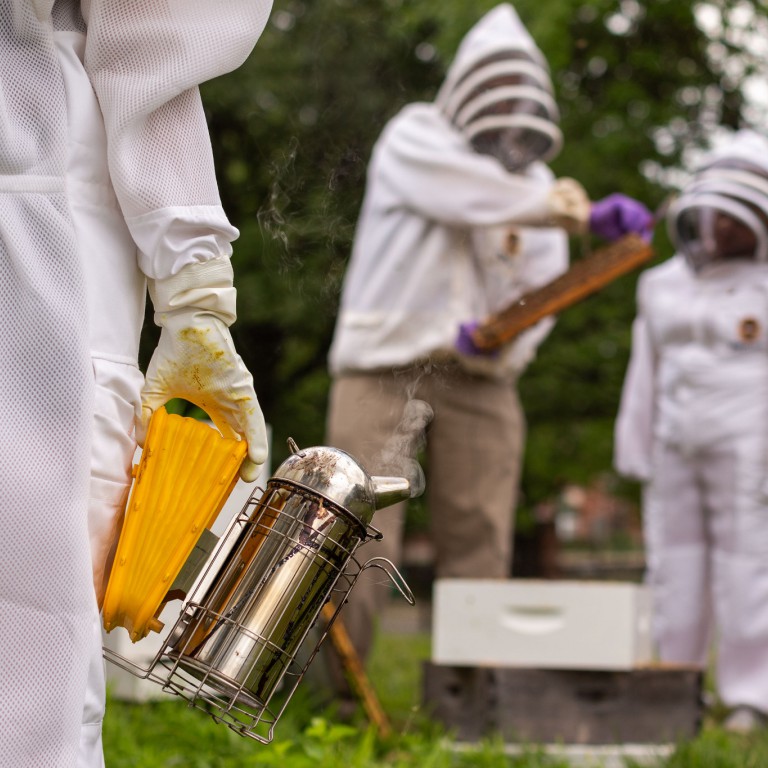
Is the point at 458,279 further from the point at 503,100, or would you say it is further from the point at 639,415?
the point at 639,415

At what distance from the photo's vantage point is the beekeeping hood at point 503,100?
484 centimetres

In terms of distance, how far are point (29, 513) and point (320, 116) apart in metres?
3.24

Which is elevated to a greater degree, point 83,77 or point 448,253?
point 83,77

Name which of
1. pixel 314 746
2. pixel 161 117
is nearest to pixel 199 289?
pixel 161 117

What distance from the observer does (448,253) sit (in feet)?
15.7

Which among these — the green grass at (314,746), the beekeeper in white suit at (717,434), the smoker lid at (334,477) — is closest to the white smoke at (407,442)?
the green grass at (314,746)

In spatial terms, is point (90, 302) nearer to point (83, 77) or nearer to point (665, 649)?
point (83, 77)

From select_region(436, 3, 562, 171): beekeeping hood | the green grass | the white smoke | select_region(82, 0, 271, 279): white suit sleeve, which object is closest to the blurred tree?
select_region(436, 3, 562, 171): beekeeping hood

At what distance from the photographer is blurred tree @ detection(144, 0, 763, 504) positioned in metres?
10.9

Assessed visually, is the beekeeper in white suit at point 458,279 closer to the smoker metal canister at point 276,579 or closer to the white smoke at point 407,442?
the white smoke at point 407,442

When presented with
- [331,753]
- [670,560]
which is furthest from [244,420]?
[670,560]

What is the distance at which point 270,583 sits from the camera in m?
1.99

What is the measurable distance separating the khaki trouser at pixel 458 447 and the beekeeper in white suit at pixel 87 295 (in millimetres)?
2575

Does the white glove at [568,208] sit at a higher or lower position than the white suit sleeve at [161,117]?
lower
